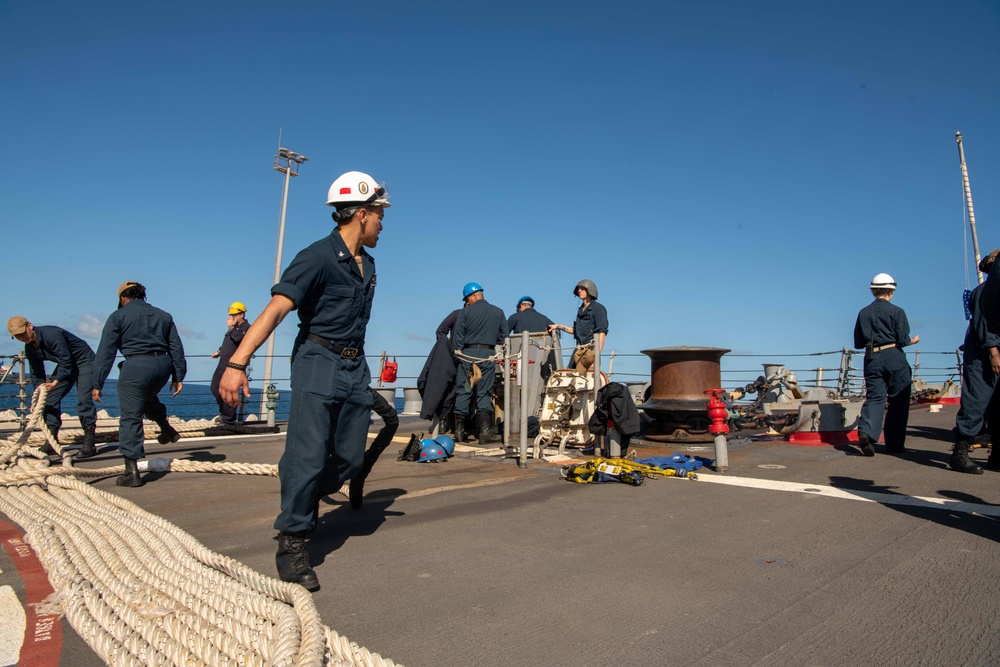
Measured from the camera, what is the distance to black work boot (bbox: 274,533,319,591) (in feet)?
10.8

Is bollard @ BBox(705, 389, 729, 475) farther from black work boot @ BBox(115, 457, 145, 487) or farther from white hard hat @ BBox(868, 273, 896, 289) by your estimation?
black work boot @ BBox(115, 457, 145, 487)

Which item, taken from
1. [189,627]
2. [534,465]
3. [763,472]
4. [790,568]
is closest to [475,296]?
[534,465]

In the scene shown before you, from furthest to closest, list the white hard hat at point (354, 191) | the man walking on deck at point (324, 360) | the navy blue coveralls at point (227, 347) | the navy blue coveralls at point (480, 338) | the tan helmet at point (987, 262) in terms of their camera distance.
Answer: the navy blue coveralls at point (227, 347) → the navy blue coveralls at point (480, 338) → the tan helmet at point (987, 262) → the white hard hat at point (354, 191) → the man walking on deck at point (324, 360)

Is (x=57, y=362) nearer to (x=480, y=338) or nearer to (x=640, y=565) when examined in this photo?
(x=480, y=338)

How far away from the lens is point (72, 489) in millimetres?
5609

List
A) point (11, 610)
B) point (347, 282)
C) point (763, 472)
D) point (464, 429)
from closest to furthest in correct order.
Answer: point (11, 610) → point (347, 282) → point (763, 472) → point (464, 429)

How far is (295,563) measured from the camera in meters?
3.36

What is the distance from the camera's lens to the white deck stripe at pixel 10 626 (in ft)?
8.30

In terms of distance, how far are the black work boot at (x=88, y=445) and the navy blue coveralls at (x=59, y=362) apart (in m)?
0.30

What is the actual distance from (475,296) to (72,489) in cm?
542

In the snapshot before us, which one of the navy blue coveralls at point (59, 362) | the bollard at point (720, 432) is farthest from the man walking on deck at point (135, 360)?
the bollard at point (720, 432)

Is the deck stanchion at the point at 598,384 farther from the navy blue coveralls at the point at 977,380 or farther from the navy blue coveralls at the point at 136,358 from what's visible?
the navy blue coveralls at the point at 136,358

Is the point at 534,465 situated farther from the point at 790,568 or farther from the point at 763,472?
the point at 790,568

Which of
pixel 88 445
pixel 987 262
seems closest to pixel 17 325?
pixel 88 445
